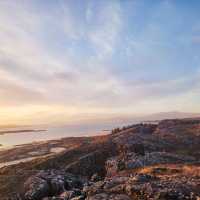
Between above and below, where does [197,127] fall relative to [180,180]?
above

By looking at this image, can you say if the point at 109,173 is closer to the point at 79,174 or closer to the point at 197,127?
the point at 79,174

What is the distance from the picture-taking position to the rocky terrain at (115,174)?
35.4 metres

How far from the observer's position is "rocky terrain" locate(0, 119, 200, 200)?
3544 centimetres

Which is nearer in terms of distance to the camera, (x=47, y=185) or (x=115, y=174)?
(x=47, y=185)

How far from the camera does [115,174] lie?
57.9m

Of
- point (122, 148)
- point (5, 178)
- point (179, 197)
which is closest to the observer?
point (179, 197)

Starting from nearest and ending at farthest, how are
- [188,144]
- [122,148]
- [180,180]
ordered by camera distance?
[180,180] → [122,148] → [188,144]

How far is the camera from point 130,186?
3619 cm

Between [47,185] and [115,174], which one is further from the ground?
[47,185]

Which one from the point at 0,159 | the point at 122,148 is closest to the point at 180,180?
the point at 122,148

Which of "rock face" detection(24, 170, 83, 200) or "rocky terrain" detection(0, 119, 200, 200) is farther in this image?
"rock face" detection(24, 170, 83, 200)

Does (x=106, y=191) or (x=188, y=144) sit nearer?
(x=106, y=191)

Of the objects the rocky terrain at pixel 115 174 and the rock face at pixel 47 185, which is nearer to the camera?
the rocky terrain at pixel 115 174

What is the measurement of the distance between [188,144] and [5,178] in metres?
56.4
